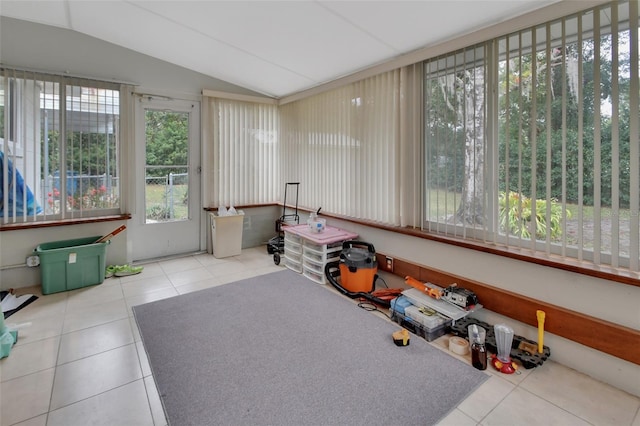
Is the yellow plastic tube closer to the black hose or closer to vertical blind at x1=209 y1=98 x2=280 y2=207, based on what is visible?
the black hose

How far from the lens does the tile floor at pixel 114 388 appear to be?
1663mm

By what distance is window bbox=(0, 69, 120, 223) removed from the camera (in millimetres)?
3225

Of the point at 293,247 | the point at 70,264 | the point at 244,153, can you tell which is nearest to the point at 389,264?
the point at 293,247

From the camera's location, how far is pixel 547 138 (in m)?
2.17

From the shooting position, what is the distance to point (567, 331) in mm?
2059

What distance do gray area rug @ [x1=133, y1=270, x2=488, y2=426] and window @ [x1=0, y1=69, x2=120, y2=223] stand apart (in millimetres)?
1725

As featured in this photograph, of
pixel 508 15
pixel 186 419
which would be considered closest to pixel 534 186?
pixel 508 15

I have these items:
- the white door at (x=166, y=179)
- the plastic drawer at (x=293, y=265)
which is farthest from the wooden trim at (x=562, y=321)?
the white door at (x=166, y=179)

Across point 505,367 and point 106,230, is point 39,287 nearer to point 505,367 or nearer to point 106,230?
point 106,230

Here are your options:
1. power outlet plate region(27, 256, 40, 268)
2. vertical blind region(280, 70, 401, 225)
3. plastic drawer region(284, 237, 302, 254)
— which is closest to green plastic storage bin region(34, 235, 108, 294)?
power outlet plate region(27, 256, 40, 268)

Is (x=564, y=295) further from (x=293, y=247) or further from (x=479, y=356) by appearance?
(x=293, y=247)

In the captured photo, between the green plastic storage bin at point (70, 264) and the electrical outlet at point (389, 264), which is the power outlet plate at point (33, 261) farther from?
the electrical outlet at point (389, 264)

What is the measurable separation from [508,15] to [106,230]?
14.8ft

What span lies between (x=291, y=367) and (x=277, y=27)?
2.89m
